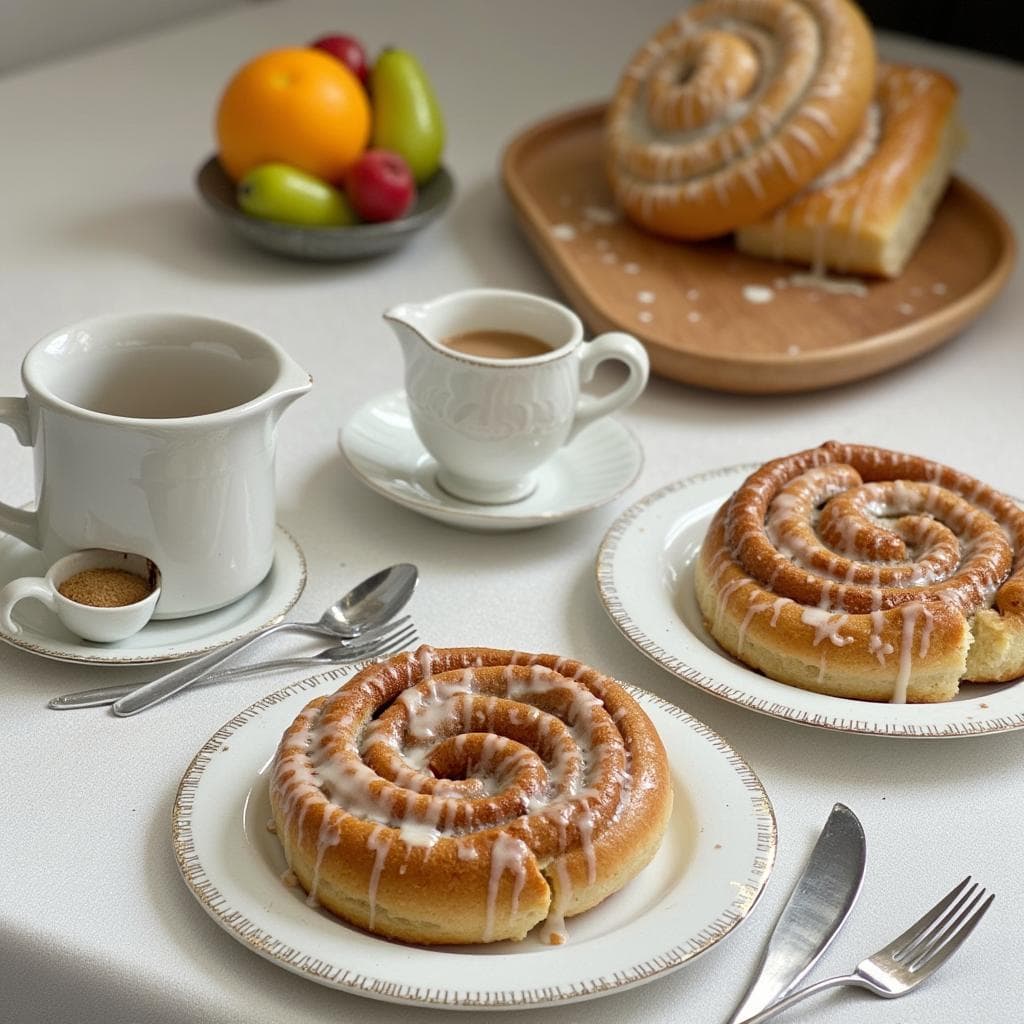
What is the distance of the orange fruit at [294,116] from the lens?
1628mm

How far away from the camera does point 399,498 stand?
46.6 inches

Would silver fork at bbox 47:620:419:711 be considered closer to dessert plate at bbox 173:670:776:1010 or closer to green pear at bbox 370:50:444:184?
dessert plate at bbox 173:670:776:1010

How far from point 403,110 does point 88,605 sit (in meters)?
0.93

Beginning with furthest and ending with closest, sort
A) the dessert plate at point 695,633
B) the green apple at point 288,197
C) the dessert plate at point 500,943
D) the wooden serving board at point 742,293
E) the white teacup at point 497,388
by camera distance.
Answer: the green apple at point 288,197 → the wooden serving board at point 742,293 → the white teacup at point 497,388 → the dessert plate at point 695,633 → the dessert plate at point 500,943

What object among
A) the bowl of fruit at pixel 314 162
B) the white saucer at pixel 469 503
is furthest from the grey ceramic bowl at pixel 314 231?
the white saucer at pixel 469 503

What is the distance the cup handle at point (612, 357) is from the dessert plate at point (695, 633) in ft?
0.28

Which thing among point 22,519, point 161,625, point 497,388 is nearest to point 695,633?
point 497,388

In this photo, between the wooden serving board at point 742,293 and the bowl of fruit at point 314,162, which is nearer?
the wooden serving board at point 742,293

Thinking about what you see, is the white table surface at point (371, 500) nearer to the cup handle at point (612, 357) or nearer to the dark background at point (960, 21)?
the cup handle at point (612, 357)

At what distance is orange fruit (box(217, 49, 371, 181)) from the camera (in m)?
1.63

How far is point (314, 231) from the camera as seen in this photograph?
5.34 feet

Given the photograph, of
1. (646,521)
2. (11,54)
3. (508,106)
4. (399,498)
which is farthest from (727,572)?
(11,54)

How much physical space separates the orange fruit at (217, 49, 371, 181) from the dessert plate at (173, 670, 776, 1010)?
0.90 meters

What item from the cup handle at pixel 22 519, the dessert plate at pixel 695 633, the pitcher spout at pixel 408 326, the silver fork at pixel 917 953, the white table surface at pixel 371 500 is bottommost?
the white table surface at pixel 371 500
